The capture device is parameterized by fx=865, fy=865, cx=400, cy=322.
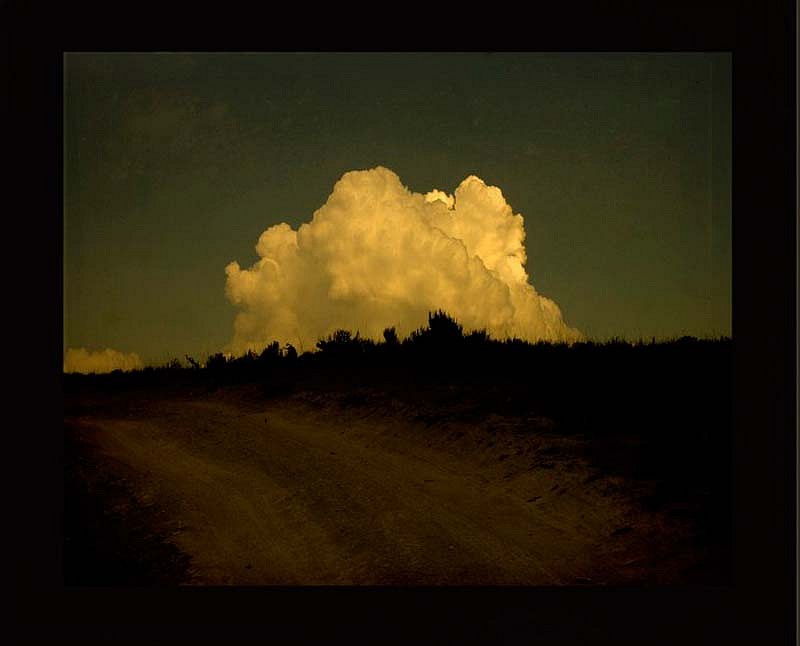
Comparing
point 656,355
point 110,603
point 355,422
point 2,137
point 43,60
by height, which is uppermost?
point 43,60

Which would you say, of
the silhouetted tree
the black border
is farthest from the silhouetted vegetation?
the black border

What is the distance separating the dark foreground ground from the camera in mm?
5715

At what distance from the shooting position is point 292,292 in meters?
6.33

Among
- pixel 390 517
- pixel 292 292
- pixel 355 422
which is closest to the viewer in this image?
pixel 390 517

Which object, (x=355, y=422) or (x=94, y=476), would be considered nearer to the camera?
(x=94, y=476)

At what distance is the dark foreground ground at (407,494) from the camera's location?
5.71 metres

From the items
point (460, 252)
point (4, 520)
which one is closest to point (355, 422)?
point (460, 252)

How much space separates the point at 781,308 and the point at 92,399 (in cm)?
487

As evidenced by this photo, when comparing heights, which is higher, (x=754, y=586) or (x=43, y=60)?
(x=43, y=60)

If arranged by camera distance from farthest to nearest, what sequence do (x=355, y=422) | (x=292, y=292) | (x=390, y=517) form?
(x=355, y=422)
(x=292, y=292)
(x=390, y=517)

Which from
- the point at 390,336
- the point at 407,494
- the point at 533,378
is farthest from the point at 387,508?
the point at 533,378

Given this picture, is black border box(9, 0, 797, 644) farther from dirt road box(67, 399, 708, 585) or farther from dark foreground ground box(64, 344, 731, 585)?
dirt road box(67, 399, 708, 585)

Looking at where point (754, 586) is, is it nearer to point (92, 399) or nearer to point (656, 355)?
point (656, 355)
